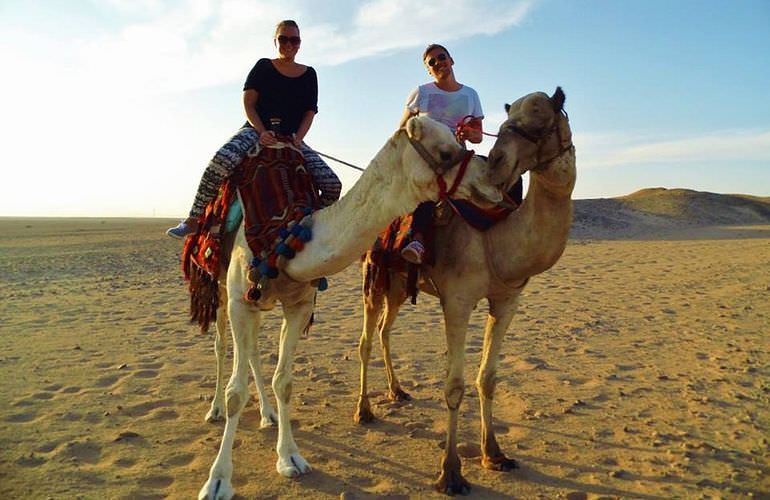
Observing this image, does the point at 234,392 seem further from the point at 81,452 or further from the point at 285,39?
the point at 285,39

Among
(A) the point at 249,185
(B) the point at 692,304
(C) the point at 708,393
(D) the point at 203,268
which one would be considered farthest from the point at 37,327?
(B) the point at 692,304

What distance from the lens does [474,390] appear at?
5.94 m

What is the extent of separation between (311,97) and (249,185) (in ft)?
3.76

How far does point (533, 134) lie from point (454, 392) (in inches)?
73.2

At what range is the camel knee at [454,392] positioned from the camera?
3.96 m

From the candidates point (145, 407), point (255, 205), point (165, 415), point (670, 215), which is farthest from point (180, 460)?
point (670, 215)

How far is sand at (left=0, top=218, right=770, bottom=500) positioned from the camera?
400 centimetres

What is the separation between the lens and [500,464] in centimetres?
418

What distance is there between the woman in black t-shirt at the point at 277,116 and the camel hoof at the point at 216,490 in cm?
187

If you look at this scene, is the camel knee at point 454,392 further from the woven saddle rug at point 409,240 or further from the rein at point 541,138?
the rein at point 541,138

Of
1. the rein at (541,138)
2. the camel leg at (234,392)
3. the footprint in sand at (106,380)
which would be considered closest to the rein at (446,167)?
the rein at (541,138)

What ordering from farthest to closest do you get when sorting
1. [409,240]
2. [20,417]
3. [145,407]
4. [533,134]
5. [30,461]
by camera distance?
[145,407] → [20,417] → [30,461] → [409,240] → [533,134]

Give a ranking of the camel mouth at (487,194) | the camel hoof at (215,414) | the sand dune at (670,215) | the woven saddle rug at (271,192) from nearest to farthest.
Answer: the camel mouth at (487,194)
the woven saddle rug at (271,192)
the camel hoof at (215,414)
the sand dune at (670,215)

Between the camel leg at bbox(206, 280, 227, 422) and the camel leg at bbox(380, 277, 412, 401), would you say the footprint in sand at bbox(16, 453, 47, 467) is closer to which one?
the camel leg at bbox(206, 280, 227, 422)
